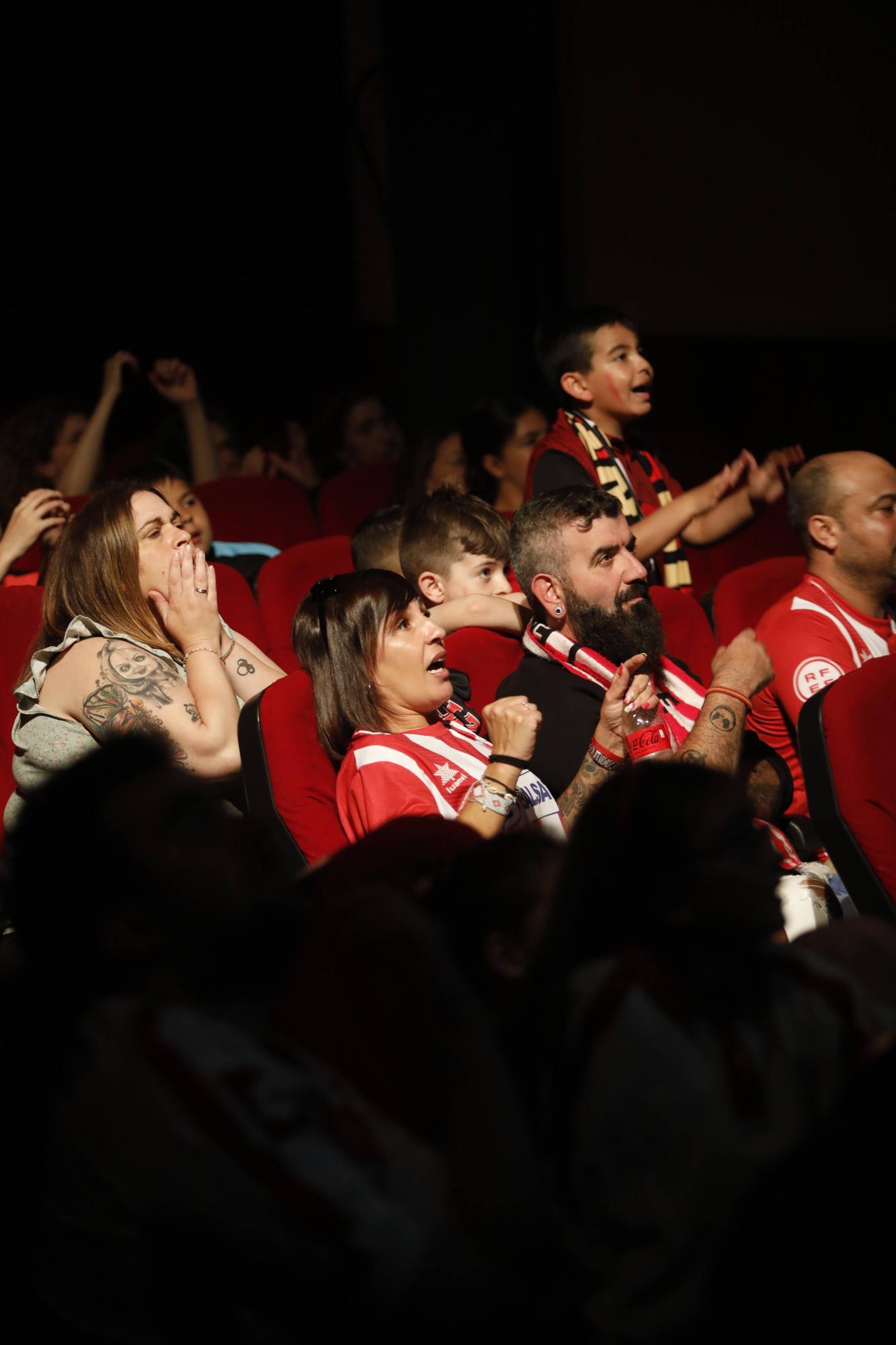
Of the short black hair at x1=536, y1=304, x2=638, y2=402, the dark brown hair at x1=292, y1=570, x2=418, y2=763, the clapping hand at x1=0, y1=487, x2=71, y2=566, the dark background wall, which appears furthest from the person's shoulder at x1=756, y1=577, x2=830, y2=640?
the dark background wall

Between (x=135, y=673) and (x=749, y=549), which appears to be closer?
(x=135, y=673)

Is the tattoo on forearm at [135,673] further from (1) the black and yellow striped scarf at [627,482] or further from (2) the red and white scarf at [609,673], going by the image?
(1) the black and yellow striped scarf at [627,482]

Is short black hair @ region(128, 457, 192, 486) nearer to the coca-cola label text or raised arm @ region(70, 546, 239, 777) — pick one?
raised arm @ region(70, 546, 239, 777)

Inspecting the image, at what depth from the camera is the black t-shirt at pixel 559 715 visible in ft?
7.96

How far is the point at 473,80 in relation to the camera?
15.8 ft

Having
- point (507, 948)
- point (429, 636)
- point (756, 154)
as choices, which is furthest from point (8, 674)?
point (756, 154)

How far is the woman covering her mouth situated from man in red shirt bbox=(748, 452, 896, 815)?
575mm

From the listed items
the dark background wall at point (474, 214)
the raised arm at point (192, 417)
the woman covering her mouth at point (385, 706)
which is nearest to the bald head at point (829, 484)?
the woman covering her mouth at point (385, 706)

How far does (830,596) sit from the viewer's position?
2723 mm

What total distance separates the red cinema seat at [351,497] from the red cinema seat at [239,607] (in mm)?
1276

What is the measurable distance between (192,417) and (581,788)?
9.34 feet

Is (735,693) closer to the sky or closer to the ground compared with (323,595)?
closer to the ground

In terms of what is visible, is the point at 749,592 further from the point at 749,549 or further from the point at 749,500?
the point at 749,549

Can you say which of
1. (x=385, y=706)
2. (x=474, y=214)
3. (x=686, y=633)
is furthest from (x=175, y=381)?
(x=385, y=706)
